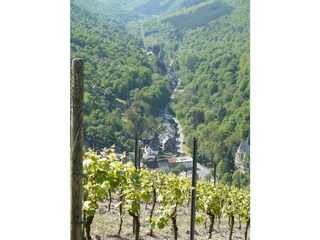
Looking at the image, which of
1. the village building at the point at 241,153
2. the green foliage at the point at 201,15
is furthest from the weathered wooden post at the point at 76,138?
the green foliage at the point at 201,15

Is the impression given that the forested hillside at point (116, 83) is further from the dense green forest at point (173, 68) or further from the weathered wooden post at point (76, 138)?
the weathered wooden post at point (76, 138)

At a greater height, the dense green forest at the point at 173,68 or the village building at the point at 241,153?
the dense green forest at the point at 173,68

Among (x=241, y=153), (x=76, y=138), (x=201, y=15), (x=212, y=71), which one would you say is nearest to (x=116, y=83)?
(x=212, y=71)

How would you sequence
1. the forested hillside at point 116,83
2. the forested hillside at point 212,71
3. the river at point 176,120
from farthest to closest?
the forested hillside at point 212,71, the river at point 176,120, the forested hillside at point 116,83

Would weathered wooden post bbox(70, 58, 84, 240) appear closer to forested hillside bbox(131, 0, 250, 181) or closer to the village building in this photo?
forested hillside bbox(131, 0, 250, 181)

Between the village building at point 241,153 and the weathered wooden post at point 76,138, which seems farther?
the village building at point 241,153

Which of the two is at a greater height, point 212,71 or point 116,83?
point 212,71

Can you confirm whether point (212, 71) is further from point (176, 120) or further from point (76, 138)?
point (76, 138)
